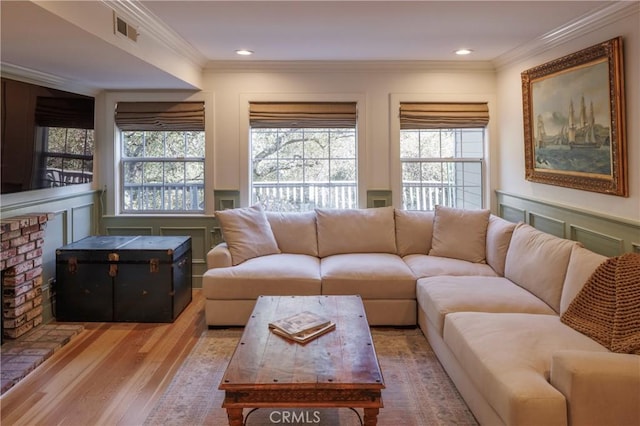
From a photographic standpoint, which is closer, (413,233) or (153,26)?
(153,26)

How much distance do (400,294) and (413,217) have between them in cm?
101

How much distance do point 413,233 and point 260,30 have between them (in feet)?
7.30

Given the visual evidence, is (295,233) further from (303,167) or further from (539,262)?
(539,262)

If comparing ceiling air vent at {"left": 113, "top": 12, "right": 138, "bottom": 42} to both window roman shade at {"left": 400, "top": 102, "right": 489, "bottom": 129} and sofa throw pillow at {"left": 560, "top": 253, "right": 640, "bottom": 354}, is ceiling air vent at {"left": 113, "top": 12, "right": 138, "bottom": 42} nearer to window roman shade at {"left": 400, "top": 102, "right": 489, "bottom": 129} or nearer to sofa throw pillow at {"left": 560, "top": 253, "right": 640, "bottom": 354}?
window roman shade at {"left": 400, "top": 102, "right": 489, "bottom": 129}

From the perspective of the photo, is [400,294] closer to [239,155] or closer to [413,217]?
[413,217]

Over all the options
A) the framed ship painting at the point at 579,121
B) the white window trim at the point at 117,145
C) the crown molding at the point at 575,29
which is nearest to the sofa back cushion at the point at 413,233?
the framed ship painting at the point at 579,121

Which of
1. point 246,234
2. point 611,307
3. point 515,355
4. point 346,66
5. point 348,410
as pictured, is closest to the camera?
point 515,355

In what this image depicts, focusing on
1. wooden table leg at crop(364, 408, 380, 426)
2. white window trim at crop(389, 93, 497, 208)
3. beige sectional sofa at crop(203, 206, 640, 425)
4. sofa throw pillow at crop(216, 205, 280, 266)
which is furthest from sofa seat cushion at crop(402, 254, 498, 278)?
wooden table leg at crop(364, 408, 380, 426)

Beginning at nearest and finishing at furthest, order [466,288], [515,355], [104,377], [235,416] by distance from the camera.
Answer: [235,416], [515,355], [104,377], [466,288]

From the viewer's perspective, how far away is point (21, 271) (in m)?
3.27

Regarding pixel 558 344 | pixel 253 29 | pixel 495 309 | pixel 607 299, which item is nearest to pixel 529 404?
pixel 558 344

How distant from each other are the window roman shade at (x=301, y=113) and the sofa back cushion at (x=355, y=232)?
1.01 m

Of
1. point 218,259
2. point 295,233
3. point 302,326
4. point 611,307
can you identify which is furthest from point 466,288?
point 218,259

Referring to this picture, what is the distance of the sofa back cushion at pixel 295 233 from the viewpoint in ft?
13.6
